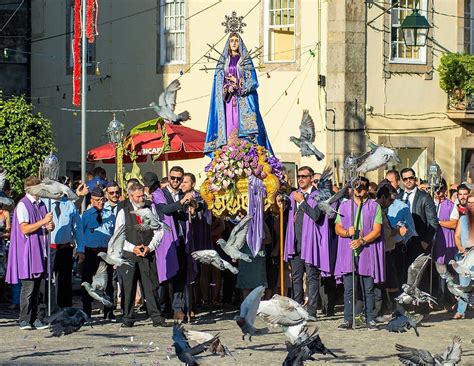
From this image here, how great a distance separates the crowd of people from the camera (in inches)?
664

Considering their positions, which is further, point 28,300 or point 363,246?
point 363,246

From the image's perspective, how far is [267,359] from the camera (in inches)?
562

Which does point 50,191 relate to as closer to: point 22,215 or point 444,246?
point 22,215

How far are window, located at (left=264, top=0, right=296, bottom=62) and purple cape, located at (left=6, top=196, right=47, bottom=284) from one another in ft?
45.0

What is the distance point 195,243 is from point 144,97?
15.1 meters

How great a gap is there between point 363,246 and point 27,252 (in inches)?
151

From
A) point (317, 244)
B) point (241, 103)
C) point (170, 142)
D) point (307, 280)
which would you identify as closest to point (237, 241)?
point (317, 244)

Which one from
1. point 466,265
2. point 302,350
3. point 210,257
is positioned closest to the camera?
point 302,350

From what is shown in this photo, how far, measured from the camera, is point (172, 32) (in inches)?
1261

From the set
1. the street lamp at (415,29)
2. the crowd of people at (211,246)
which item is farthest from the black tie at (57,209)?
the street lamp at (415,29)

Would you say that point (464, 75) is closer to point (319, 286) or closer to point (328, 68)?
point (328, 68)

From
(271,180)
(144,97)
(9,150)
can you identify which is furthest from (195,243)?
(144,97)

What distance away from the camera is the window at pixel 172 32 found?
31.8 m

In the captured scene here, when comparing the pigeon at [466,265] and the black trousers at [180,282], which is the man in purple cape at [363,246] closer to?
the pigeon at [466,265]
